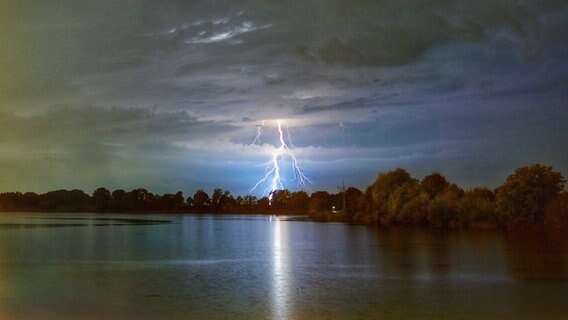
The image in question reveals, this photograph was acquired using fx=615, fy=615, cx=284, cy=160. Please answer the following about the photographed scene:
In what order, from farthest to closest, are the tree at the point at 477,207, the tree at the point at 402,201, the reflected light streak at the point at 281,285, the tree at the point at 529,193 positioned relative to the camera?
the tree at the point at 402,201 → the tree at the point at 477,207 → the tree at the point at 529,193 → the reflected light streak at the point at 281,285

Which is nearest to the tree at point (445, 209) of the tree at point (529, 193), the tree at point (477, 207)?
the tree at point (477, 207)

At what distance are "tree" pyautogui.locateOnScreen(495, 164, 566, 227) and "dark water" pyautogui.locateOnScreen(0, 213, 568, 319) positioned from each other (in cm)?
2097

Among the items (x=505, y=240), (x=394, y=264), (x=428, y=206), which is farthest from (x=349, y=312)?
(x=428, y=206)

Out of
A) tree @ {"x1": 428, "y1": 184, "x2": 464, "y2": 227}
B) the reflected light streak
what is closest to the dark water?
the reflected light streak

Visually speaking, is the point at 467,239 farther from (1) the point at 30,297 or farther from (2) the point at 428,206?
(1) the point at 30,297

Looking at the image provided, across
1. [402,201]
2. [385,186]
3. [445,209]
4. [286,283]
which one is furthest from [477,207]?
[286,283]

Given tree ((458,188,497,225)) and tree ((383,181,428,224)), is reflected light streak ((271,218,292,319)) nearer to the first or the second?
tree ((458,188,497,225))

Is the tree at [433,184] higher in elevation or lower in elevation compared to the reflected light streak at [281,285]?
higher

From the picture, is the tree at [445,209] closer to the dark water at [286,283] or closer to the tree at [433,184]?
the tree at [433,184]

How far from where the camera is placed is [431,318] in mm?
20875

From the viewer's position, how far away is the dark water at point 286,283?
22.3 meters

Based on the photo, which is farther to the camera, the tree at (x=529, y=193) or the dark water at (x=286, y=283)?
the tree at (x=529, y=193)

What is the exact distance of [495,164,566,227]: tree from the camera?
6862cm

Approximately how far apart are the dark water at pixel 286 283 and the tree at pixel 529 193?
21.0 metres
